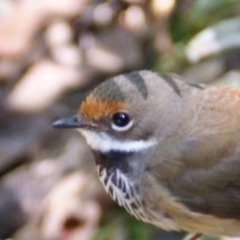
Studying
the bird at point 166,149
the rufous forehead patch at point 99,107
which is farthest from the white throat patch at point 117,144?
the rufous forehead patch at point 99,107

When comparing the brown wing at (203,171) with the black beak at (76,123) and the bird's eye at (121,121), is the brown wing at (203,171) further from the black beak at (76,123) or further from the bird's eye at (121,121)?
the black beak at (76,123)

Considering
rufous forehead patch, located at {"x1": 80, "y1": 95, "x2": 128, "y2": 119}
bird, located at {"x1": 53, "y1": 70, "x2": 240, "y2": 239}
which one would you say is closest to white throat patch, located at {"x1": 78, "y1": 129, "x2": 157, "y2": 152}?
bird, located at {"x1": 53, "y1": 70, "x2": 240, "y2": 239}

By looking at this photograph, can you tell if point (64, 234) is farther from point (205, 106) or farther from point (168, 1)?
point (168, 1)

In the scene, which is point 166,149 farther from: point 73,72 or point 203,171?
point 73,72

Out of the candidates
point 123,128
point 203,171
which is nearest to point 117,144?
point 123,128

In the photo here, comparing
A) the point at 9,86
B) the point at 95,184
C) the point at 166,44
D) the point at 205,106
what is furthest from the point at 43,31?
the point at 205,106

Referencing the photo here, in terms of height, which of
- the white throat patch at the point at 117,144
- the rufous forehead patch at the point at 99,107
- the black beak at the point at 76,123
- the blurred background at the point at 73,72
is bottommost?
the blurred background at the point at 73,72
